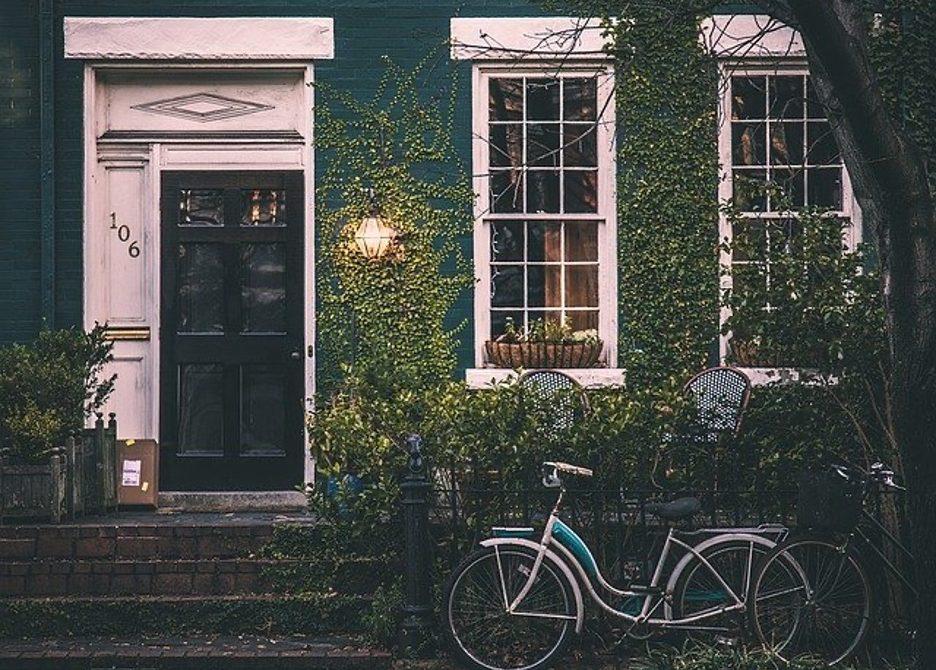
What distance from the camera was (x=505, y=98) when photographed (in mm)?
11312

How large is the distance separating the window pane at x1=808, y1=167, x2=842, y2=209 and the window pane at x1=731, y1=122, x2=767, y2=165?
43 centimetres

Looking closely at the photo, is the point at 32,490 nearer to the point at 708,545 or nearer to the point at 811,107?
the point at 708,545

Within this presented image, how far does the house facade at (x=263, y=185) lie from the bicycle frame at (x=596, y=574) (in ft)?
9.94

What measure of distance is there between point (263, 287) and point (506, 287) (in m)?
1.89

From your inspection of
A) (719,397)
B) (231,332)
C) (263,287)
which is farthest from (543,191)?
(231,332)

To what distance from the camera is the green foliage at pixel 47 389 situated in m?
9.52

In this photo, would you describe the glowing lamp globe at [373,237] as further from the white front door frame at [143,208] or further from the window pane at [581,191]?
the window pane at [581,191]

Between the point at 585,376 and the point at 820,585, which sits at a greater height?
the point at 585,376

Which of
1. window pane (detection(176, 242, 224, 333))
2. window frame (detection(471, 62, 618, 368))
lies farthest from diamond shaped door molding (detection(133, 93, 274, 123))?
window frame (detection(471, 62, 618, 368))

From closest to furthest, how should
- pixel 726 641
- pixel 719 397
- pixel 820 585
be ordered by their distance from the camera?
pixel 726 641
pixel 820 585
pixel 719 397

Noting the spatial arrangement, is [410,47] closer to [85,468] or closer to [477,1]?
[477,1]

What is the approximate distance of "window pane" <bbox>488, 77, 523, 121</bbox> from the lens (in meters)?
11.3

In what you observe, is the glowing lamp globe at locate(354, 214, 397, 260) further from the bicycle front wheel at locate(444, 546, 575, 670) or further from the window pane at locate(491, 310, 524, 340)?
the bicycle front wheel at locate(444, 546, 575, 670)

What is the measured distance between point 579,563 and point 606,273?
12.1 ft
